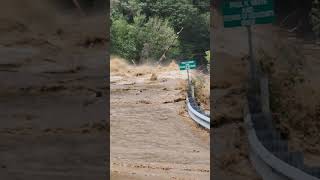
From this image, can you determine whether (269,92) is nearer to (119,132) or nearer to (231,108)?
(231,108)

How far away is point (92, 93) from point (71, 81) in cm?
22

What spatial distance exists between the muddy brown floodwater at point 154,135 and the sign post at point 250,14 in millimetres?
1730

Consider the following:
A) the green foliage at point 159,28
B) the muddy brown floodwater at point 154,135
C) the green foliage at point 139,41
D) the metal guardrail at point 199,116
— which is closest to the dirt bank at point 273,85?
the muddy brown floodwater at point 154,135

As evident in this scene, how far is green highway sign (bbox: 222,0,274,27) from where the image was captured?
3.64 metres

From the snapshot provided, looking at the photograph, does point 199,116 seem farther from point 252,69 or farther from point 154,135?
point 252,69

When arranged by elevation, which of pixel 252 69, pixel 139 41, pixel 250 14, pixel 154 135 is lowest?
pixel 154 135

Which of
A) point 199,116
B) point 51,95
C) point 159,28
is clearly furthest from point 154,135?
point 159,28

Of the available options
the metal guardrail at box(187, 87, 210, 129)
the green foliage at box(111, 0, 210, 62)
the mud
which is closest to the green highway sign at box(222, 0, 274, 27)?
the mud

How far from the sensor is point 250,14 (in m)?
3.66

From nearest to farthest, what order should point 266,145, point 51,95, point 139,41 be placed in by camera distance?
point 266,145, point 51,95, point 139,41

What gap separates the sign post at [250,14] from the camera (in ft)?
12.0

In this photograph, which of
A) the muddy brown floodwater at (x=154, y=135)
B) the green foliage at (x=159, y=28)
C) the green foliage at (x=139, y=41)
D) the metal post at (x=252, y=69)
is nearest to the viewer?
the metal post at (x=252, y=69)

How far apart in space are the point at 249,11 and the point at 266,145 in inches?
37.8

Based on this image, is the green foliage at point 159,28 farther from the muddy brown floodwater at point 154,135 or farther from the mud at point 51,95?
the mud at point 51,95
